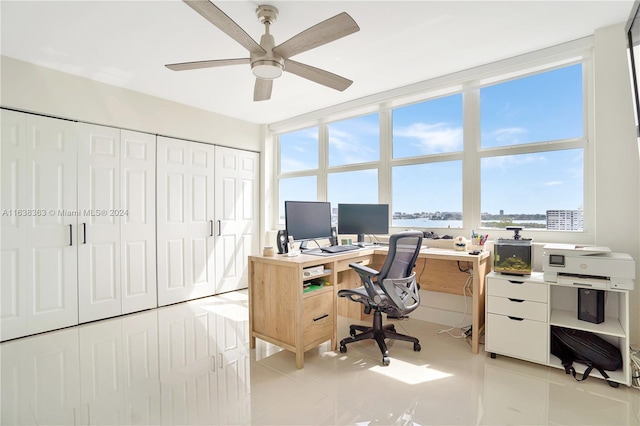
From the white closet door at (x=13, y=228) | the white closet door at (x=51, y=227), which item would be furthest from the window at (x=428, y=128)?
the white closet door at (x=13, y=228)

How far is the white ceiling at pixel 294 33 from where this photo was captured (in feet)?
7.69

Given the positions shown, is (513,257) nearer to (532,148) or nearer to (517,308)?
(517,308)

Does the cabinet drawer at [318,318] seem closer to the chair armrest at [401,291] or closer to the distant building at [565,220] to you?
the chair armrest at [401,291]

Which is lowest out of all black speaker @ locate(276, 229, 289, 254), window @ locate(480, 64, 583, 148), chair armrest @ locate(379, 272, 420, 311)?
chair armrest @ locate(379, 272, 420, 311)

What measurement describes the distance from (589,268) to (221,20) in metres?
2.99

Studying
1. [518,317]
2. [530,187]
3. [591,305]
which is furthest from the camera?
[530,187]

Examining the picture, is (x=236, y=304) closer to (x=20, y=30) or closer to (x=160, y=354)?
(x=160, y=354)

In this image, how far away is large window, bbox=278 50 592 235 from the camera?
296 centimetres

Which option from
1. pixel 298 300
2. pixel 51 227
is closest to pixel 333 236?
pixel 298 300

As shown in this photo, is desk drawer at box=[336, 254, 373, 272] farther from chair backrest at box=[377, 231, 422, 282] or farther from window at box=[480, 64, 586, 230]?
window at box=[480, 64, 586, 230]

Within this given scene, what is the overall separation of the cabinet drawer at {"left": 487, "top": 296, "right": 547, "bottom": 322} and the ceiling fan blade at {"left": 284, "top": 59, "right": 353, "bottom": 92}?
2178 millimetres

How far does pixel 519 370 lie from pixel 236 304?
3.24 meters

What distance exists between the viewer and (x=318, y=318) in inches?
103

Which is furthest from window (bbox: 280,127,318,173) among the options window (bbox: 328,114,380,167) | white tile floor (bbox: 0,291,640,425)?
white tile floor (bbox: 0,291,640,425)
